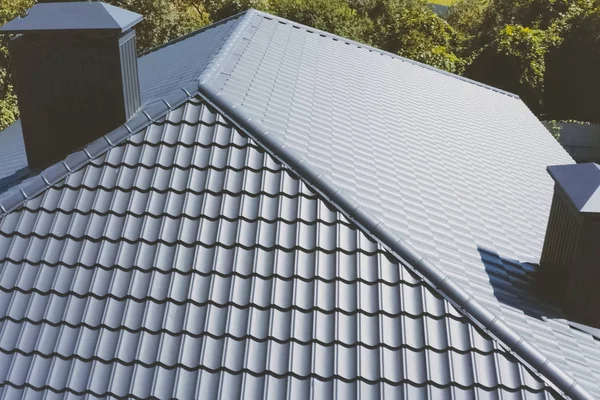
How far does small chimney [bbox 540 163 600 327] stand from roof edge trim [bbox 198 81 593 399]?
1464 millimetres

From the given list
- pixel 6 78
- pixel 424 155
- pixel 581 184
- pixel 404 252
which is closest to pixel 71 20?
pixel 404 252

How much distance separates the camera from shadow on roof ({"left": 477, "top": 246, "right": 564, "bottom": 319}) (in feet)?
20.4

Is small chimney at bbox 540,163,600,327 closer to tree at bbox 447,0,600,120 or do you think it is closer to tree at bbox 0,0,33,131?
tree at bbox 0,0,33,131

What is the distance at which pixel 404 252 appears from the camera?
5805 mm

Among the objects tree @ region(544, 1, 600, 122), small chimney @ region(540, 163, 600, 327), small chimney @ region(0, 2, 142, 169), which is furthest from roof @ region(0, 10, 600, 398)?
tree @ region(544, 1, 600, 122)

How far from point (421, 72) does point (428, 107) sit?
3.03 meters

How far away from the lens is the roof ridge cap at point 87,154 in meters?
6.36

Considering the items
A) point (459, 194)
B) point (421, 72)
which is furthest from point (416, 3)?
point (459, 194)

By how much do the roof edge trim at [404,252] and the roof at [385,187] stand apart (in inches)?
0.4

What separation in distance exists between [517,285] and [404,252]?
5.15 feet

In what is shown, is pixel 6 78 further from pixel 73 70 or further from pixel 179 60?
pixel 73 70

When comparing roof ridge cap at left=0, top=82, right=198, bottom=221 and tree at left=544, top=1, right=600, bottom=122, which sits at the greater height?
roof ridge cap at left=0, top=82, right=198, bottom=221

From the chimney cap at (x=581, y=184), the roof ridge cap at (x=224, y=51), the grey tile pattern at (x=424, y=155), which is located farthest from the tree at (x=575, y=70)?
the chimney cap at (x=581, y=184)

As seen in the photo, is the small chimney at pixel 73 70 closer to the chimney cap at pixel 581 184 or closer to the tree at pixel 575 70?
the chimney cap at pixel 581 184
